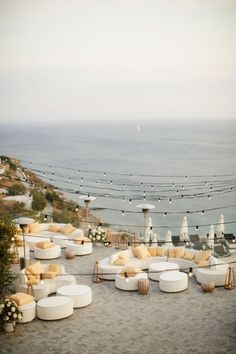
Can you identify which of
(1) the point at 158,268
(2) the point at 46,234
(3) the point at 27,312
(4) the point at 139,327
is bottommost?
(4) the point at 139,327

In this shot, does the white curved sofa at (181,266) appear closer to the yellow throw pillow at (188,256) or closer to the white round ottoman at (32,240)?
the yellow throw pillow at (188,256)

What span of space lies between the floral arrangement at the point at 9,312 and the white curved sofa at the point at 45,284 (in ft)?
5.00

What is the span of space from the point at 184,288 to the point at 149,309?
1473mm

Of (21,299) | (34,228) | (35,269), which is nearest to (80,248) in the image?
(34,228)

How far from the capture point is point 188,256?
13211 millimetres

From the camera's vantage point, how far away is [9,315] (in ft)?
29.9

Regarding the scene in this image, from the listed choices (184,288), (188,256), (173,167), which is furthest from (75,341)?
(173,167)

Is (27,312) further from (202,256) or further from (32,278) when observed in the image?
(202,256)

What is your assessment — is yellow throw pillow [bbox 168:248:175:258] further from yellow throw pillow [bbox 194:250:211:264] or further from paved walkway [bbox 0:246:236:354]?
paved walkway [bbox 0:246:236:354]

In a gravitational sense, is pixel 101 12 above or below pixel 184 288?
above

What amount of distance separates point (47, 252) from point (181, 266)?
4028mm

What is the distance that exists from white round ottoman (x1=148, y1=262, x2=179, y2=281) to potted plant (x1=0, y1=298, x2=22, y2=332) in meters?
3.98

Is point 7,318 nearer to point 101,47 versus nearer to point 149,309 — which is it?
point 149,309

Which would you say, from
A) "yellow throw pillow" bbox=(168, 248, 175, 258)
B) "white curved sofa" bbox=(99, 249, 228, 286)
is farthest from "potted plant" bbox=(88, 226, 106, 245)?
"yellow throw pillow" bbox=(168, 248, 175, 258)
